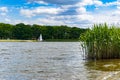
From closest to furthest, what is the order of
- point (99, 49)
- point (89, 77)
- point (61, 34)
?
point (89, 77), point (99, 49), point (61, 34)

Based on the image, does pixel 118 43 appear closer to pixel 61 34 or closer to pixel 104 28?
pixel 104 28

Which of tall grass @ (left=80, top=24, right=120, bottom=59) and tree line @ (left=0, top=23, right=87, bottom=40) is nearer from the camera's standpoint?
tall grass @ (left=80, top=24, right=120, bottom=59)

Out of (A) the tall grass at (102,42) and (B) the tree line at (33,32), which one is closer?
(A) the tall grass at (102,42)

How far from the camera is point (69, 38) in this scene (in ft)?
651

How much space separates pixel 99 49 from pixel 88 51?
3.67ft

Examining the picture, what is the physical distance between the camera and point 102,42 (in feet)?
98.2

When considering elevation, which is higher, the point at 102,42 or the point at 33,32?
the point at 33,32

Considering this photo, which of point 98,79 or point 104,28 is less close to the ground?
point 104,28

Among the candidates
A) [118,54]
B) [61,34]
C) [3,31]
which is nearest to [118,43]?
[118,54]

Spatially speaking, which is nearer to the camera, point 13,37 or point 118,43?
point 118,43

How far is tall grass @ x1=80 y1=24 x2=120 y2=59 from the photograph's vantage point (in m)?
29.8

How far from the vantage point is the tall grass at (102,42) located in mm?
29797

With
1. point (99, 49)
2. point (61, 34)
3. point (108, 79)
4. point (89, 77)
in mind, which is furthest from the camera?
point (61, 34)

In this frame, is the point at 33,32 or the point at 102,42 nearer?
the point at 102,42
